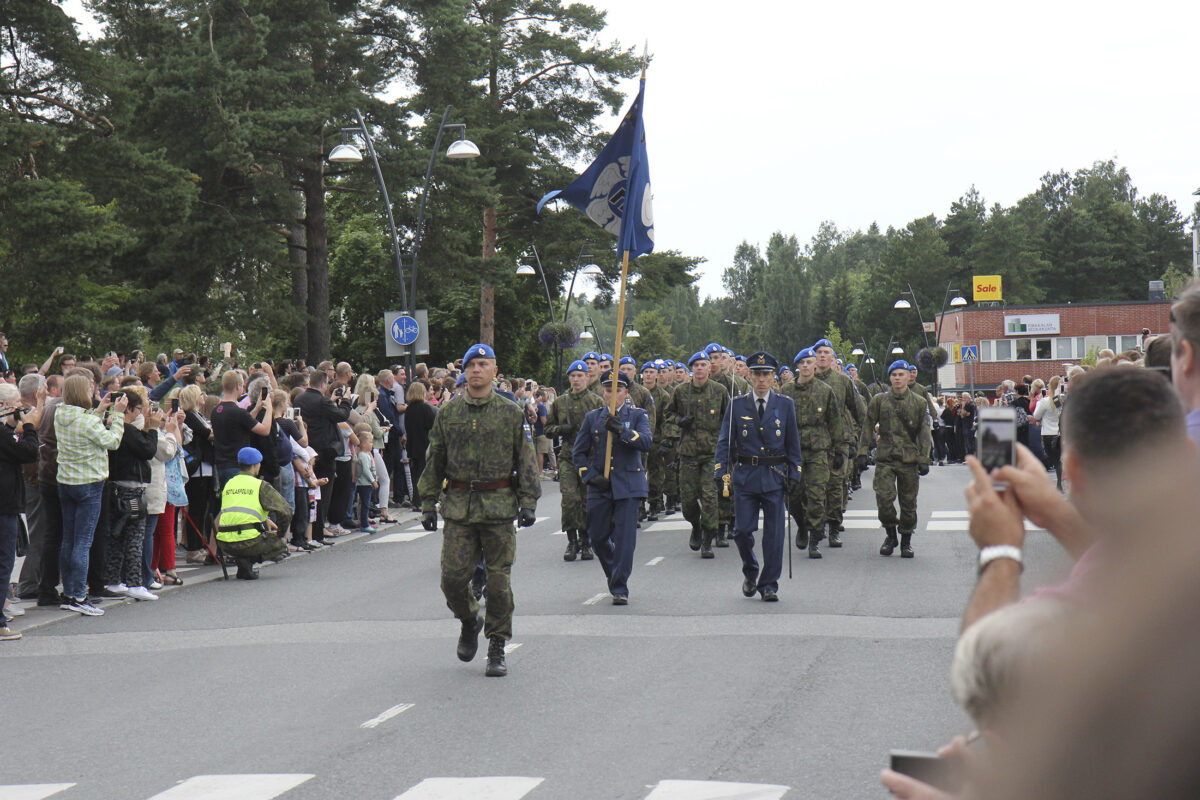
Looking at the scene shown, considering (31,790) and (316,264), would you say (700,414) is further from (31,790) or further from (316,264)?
(316,264)

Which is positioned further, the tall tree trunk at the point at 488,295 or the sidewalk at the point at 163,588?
the tall tree trunk at the point at 488,295

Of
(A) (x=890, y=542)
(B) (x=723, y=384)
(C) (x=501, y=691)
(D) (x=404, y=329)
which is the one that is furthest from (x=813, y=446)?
(D) (x=404, y=329)

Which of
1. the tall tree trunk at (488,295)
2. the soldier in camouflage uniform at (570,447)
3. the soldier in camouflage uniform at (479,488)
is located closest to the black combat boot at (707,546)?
the soldier in camouflage uniform at (570,447)

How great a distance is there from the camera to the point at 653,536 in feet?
53.5

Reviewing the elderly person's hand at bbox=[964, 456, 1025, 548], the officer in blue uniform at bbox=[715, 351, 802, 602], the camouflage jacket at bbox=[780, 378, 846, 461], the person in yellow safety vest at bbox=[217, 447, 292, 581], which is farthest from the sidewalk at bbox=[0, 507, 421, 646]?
the elderly person's hand at bbox=[964, 456, 1025, 548]

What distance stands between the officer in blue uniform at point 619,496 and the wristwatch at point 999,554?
8.68m

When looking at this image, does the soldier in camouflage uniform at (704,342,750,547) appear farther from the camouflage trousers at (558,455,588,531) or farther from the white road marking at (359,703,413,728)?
the white road marking at (359,703,413,728)

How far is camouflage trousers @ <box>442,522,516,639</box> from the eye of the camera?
27.8 ft

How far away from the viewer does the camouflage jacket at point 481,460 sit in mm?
8586

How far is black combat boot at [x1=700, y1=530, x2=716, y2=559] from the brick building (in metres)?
73.2

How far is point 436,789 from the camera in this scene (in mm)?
5629

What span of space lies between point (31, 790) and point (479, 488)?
3.41m

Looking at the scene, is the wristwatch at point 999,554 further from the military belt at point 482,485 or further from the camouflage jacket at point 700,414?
the camouflage jacket at point 700,414

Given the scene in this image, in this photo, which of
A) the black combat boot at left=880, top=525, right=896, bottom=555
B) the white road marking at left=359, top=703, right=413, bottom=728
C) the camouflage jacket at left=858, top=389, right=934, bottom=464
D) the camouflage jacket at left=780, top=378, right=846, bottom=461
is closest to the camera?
the white road marking at left=359, top=703, right=413, bottom=728
